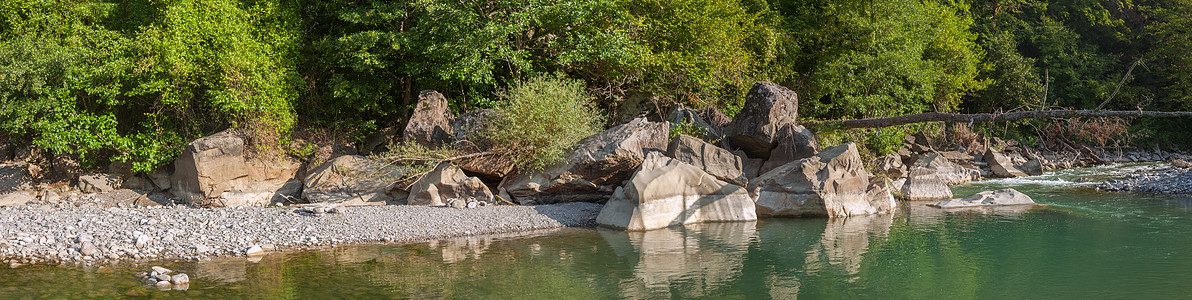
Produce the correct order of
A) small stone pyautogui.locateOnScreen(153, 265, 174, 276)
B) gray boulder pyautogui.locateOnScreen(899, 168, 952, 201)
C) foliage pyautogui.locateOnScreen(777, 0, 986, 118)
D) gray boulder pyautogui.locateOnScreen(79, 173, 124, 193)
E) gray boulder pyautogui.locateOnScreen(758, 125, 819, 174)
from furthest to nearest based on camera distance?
foliage pyautogui.locateOnScreen(777, 0, 986, 118) → gray boulder pyautogui.locateOnScreen(79, 173, 124, 193) → gray boulder pyautogui.locateOnScreen(899, 168, 952, 201) → gray boulder pyautogui.locateOnScreen(758, 125, 819, 174) → small stone pyautogui.locateOnScreen(153, 265, 174, 276)

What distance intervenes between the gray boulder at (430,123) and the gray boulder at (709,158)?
6428 mm

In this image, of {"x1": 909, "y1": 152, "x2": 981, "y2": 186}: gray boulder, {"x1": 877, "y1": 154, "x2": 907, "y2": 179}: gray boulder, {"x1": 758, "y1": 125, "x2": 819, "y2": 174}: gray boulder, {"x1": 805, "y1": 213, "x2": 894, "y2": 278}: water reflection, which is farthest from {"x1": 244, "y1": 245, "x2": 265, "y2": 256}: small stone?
{"x1": 909, "y1": 152, "x2": 981, "y2": 186}: gray boulder

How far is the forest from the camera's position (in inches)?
774

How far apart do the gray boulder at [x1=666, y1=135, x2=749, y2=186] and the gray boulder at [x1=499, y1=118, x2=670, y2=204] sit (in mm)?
658

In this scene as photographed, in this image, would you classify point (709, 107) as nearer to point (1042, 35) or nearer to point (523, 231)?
point (523, 231)

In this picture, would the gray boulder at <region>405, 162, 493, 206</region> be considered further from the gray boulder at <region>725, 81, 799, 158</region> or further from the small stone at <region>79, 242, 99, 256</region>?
the gray boulder at <region>725, 81, 799, 158</region>

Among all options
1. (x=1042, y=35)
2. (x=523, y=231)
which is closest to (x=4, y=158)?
(x=523, y=231)

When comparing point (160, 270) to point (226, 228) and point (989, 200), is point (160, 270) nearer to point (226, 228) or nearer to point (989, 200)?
point (226, 228)

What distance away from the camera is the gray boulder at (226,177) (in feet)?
64.3

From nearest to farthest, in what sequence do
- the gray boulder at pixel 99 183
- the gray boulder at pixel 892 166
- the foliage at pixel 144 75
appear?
the foliage at pixel 144 75 < the gray boulder at pixel 99 183 < the gray boulder at pixel 892 166

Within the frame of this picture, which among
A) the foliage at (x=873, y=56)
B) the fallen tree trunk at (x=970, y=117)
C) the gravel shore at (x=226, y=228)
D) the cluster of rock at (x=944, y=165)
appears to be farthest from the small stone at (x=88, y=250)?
the foliage at (x=873, y=56)

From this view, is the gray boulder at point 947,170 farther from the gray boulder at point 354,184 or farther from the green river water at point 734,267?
the gray boulder at point 354,184

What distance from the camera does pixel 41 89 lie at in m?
19.0

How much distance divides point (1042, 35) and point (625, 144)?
3262cm
